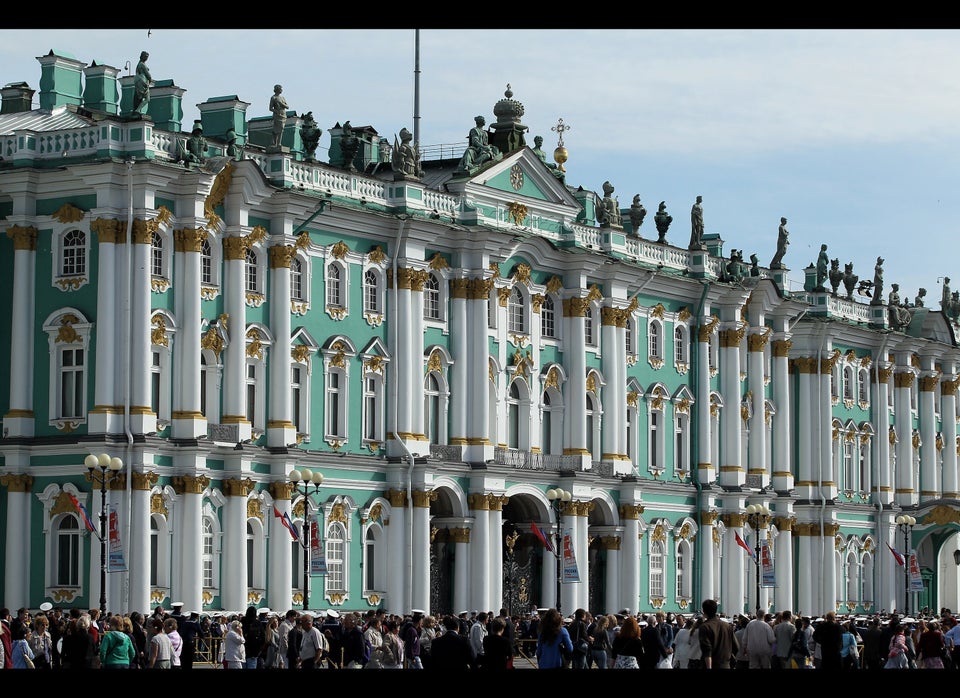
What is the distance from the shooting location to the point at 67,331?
54.1 metres

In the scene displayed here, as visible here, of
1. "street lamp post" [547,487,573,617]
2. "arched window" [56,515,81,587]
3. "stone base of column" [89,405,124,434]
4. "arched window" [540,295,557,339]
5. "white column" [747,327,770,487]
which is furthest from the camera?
"white column" [747,327,770,487]

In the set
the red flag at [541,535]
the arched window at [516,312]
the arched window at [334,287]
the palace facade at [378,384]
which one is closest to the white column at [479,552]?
the palace facade at [378,384]

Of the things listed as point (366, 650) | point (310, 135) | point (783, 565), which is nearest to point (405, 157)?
point (310, 135)

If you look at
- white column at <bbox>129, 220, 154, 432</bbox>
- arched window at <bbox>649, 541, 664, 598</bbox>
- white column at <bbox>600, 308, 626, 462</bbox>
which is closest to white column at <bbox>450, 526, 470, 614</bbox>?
white column at <bbox>600, 308, 626, 462</bbox>

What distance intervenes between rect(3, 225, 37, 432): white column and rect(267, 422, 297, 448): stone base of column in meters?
6.93

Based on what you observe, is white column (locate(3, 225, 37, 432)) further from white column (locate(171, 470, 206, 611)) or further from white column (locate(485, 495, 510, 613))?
white column (locate(485, 495, 510, 613))

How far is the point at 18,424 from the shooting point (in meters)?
54.3

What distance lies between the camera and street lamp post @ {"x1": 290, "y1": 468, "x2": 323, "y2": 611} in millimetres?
54125

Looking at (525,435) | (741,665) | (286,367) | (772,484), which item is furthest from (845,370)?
(741,665)

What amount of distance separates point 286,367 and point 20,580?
32.3ft

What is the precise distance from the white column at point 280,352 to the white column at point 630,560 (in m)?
16.2

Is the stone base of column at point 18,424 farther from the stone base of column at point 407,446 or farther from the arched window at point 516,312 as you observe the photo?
the arched window at point 516,312

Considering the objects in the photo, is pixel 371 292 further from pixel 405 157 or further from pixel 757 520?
pixel 757 520
